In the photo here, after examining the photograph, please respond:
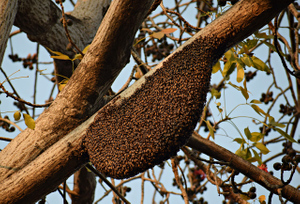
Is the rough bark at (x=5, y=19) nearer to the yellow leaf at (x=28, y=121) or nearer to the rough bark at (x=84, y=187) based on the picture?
the yellow leaf at (x=28, y=121)

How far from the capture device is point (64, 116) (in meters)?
1.26

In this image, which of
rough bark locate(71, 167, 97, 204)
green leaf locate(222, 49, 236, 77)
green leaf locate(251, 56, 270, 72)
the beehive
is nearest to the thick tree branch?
the beehive

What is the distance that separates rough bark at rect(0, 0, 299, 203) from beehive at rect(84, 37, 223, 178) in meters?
0.06

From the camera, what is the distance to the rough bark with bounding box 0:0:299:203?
1.09 meters

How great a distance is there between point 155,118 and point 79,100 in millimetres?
374

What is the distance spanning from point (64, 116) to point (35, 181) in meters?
0.28

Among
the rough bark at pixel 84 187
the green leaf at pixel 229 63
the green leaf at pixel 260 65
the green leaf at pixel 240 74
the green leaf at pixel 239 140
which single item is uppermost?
the rough bark at pixel 84 187

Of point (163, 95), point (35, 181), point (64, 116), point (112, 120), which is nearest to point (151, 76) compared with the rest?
point (163, 95)

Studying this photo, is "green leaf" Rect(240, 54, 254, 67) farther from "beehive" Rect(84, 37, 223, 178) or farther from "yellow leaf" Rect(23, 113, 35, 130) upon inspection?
"yellow leaf" Rect(23, 113, 35, 130)

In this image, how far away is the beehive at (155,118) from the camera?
104 cm

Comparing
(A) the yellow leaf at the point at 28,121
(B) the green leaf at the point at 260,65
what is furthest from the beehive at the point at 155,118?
(B) the green leaf at the point at 260,65

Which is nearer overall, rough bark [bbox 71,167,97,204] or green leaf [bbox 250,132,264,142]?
green leaf [bbox 250,132,264,142]

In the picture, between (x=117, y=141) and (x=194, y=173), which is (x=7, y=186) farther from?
(x=194, y=173)

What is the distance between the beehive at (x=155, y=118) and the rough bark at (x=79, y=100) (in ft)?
0.19
